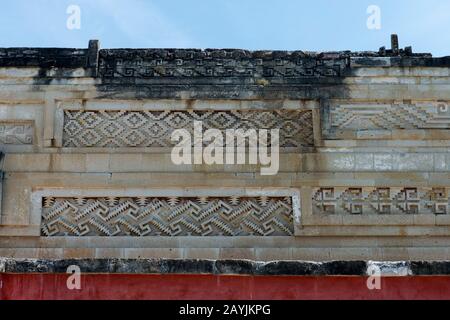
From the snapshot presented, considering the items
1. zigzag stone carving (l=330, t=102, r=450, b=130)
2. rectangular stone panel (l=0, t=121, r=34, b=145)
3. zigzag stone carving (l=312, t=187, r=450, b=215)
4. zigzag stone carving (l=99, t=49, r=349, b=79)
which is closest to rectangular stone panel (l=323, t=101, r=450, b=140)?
zigzag stone carving (l=330, t=102, r=450, b=130)

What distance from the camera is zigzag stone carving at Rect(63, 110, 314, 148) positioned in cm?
960

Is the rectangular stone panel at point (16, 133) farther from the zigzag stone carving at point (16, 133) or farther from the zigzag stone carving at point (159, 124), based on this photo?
the zigzag stone carving at point (159, 124)

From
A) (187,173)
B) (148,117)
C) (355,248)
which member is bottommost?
(355,248)

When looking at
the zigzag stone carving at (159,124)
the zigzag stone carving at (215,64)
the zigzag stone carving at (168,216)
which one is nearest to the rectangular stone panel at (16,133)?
the zigzag stone carving at (159,124)

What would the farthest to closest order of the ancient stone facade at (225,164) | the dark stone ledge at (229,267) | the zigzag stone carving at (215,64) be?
the zigzag stone carving at (215,64) → the ancient stone facade at (225,164) → the dark stone ledge at (229,267)

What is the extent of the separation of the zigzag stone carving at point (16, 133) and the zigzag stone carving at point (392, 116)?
338cm

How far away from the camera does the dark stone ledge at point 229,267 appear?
607 centimetres

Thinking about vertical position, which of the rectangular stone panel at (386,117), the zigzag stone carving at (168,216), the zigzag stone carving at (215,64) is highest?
the zigzag stone carving at (215,64)

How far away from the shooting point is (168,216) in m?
9.34

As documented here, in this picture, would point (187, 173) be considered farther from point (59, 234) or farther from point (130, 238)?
point (59, 234)

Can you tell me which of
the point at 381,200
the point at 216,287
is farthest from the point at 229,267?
the point at 381,200

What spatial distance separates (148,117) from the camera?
9.70 m
